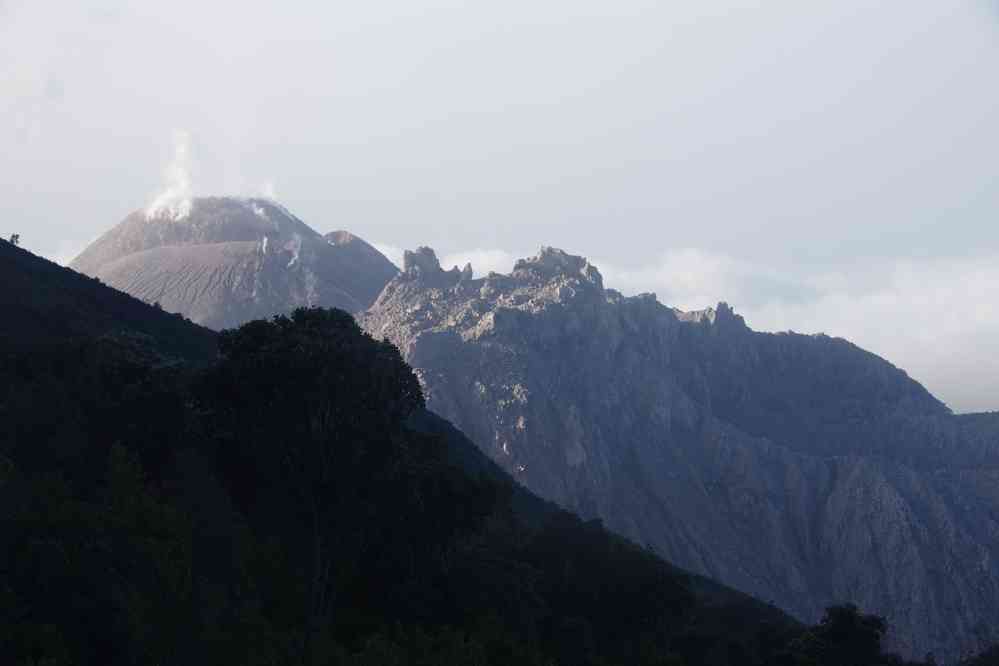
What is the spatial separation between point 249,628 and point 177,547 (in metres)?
4.14

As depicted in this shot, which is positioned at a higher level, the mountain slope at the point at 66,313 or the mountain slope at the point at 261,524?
the mountain slope at the point at 66,313

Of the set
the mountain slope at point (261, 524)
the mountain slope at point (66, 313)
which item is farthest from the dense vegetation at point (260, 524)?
the mountain slope at point (66, 313)

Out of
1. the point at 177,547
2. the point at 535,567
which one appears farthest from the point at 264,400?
the point at 535,567

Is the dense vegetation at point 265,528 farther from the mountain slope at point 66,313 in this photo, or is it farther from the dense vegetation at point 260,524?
the mountain slope at point 66,313

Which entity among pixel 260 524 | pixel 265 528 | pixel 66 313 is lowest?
pixel 265 528

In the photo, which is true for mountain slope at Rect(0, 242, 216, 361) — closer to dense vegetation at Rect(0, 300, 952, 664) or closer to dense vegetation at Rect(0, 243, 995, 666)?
dense vegetation at Rect(0, 243, 995, 666)

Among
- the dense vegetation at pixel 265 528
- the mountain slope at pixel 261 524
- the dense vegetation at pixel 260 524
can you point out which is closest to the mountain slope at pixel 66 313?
the dense vegetation at pixel 265 528

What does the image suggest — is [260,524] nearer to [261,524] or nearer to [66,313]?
[261,524]

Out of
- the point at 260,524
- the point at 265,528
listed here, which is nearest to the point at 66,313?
the point at 260,524

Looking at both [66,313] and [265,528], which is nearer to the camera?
[265,528]

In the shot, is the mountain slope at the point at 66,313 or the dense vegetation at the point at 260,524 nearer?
the dense vegetation at the point at 260,524

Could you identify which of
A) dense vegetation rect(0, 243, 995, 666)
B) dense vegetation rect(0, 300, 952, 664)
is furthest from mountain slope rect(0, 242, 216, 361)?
dense vegetation rect(0, 300, 952, 664)

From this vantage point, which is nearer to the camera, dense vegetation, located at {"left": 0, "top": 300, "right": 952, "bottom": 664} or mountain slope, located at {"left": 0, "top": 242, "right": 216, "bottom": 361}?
dense vegetation, located at {"left": 0, "top": 300, "right": 952, "bottom": 664}

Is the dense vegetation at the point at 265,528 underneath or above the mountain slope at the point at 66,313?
underneath
